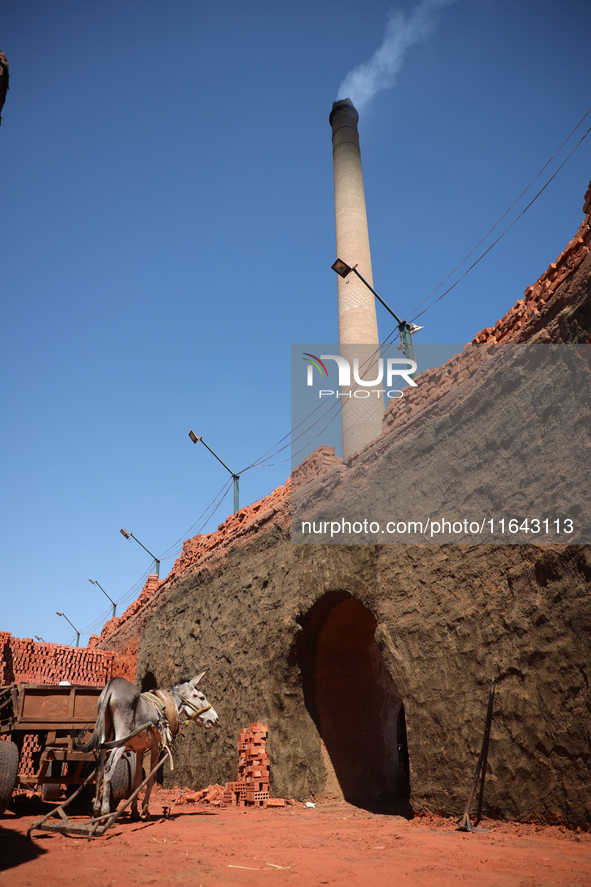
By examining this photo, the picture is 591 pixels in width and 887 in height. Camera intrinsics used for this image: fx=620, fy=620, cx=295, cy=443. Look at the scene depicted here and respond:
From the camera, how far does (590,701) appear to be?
21.1ft

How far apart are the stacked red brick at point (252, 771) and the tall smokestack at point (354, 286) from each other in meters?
9.42

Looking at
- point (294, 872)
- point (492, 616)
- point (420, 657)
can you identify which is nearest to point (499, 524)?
point (492, 616)

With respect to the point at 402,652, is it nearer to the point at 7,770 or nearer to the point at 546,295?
the point at 546,295

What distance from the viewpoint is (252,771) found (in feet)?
38.5

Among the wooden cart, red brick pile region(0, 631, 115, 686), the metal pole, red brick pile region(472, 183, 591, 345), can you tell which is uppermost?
the metal pole

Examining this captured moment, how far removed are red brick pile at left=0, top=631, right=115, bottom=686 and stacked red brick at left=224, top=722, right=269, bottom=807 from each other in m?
8.48

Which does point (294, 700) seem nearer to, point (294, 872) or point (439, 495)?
point (439, 495)

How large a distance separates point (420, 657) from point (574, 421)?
12.6 ft

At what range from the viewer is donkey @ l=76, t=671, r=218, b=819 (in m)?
8.47

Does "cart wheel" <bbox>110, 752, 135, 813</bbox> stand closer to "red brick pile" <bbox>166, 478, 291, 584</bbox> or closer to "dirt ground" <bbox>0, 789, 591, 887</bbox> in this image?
"dirt ground" <bbox>0, 789, 591, 887</bbox>

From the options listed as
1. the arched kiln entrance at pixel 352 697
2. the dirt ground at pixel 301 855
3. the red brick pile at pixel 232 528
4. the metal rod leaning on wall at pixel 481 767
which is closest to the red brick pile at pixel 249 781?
the arched kiln entrance at pixel 352 697

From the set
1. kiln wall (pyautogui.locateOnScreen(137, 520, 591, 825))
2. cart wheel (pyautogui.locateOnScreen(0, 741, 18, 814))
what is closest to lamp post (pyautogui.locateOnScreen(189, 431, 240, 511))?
kiln wall (pyautogui.locateOnScreen(137, 520, 591, 825))

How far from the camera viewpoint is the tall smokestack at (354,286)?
785 inches

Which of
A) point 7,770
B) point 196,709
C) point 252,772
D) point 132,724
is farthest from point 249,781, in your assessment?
point 7,770
